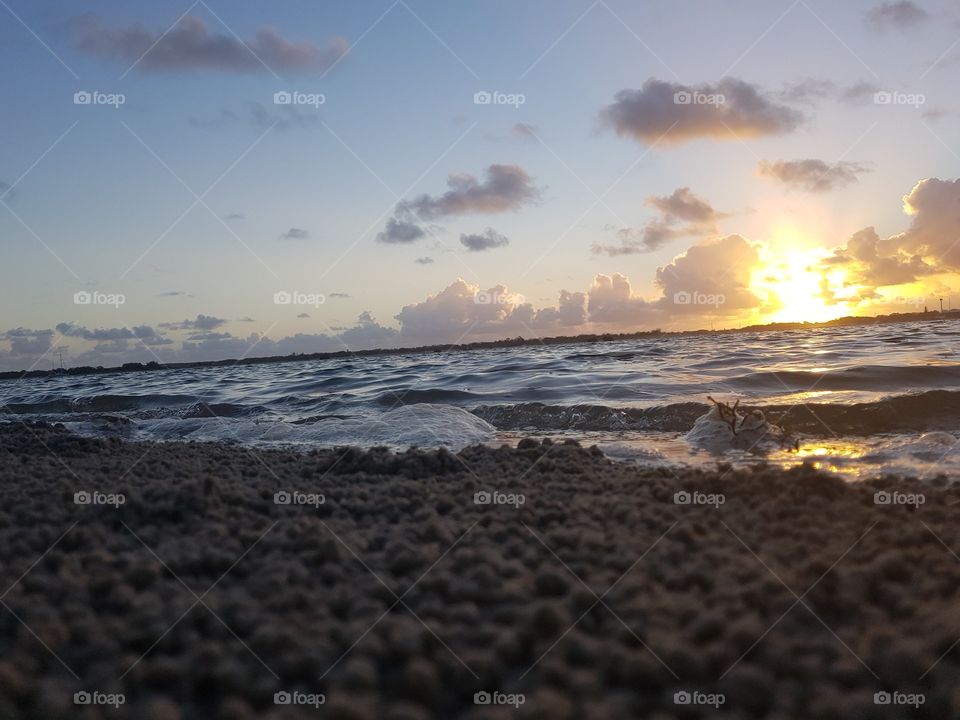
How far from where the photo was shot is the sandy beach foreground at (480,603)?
355 centimetres


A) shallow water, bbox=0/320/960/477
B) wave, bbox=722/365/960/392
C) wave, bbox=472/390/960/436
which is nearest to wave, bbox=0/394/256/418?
shallow water, bbox=0/320/960/477

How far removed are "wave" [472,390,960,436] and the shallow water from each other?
4 cm

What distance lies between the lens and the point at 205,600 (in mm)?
4500

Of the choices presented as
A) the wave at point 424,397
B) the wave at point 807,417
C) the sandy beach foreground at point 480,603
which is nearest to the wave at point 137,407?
Result: the wave at point 424,397

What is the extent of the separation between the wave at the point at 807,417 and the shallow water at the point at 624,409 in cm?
4

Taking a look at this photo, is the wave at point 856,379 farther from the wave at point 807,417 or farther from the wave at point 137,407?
the wave at point 137,407

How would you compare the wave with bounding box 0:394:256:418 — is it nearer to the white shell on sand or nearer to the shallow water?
the shallow water

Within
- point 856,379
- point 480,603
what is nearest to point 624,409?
point 856,379

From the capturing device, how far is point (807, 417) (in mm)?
14805

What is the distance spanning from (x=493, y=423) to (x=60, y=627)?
1436 cm

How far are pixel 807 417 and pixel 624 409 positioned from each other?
411 centimetres

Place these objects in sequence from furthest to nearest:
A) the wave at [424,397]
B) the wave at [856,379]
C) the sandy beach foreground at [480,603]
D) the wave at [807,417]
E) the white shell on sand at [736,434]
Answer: the wave at [424,397] → the wave at [856,379] → the wave at [807,417] → the white shell on sand at [736,434] → the sandy beach foreground at [480,603]

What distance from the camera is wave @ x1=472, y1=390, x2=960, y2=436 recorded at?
1406 centimetres

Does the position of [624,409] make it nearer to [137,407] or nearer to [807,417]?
→ [807,417]
